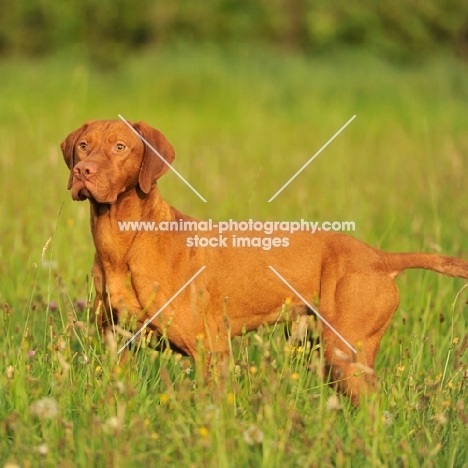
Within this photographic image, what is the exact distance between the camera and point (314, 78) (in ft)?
48.9

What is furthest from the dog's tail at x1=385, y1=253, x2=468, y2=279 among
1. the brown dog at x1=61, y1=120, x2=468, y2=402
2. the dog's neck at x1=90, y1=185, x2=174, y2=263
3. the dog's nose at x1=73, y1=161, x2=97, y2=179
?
the dog's nose at x1=73, y1=161, x2=97, y2=179

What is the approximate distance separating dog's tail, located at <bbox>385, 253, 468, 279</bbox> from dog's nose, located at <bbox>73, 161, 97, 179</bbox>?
1.46m

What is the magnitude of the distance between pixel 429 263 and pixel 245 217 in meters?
1.85

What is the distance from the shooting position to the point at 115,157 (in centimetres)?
419

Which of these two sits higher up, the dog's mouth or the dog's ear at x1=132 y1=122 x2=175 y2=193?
the dog's ear at x1=132 y1=122 x2=175 y2=193

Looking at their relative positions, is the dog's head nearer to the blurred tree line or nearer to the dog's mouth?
the dog's mouth

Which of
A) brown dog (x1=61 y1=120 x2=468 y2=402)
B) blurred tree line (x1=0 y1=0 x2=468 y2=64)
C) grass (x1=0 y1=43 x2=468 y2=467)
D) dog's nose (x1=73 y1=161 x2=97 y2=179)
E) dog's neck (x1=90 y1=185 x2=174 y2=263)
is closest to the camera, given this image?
grass (x1=0 y1=43 x2=468 y2=467)

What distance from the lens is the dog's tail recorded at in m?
4.41

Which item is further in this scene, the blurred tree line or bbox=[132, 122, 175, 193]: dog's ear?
the blurred tree line

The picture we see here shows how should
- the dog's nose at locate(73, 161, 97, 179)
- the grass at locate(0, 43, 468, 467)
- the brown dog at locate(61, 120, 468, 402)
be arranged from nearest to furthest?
the grass at locate(0, 43, 468, 467) → the dog's nose at locate(73, 161, 97, 179) → the brown dog at locate(61, 120, 468, 402)

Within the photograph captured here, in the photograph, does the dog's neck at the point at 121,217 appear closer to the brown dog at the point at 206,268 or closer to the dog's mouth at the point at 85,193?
the brown dog at the point at 206,268

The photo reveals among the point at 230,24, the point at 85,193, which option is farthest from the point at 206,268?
the point at 230,24

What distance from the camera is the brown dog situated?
4.18 m

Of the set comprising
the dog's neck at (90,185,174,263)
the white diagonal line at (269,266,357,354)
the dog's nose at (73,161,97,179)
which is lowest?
the white diagonal line at (269,266,357,354)
